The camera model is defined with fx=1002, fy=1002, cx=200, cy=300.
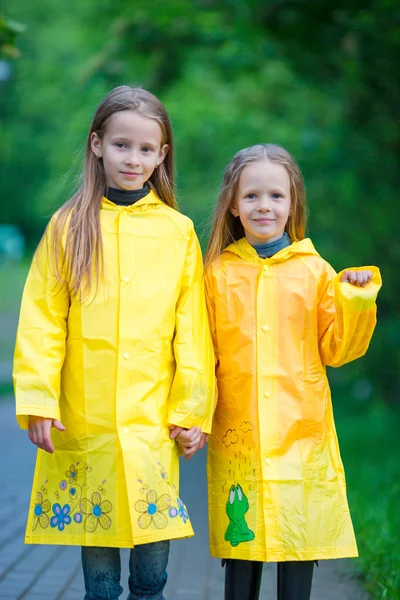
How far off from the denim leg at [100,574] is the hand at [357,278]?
124 centimetres

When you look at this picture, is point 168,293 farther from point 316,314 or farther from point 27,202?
point 27,202

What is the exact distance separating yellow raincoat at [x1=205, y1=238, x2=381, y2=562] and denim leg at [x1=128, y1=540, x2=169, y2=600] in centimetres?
23

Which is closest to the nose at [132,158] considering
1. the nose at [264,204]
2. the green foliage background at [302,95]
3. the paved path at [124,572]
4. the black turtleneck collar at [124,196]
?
the black turtleneck collar at [124,196]

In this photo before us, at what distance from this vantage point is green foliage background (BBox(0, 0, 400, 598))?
28.9 feet

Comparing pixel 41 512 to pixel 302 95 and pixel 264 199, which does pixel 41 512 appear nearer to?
pixel 264 199

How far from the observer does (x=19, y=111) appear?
4250cm

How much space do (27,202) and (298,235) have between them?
43666 millimetres

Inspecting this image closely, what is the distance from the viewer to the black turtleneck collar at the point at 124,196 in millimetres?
3572

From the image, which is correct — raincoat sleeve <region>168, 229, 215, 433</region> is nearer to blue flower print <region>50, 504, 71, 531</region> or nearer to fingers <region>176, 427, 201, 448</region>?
fingers <region>176, 427, 201, 448</region>

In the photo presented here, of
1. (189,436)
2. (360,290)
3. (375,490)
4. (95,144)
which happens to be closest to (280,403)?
(189,436)

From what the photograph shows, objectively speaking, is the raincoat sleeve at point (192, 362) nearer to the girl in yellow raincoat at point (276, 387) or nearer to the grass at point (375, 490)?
the girl in yellow raincoat at point (276, 387)

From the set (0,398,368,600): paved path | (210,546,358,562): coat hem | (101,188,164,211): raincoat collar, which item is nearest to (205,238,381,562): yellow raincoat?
(210,546,358,562): coat hem

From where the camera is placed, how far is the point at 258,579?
355 cm

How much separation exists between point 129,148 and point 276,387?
99 centimetres
